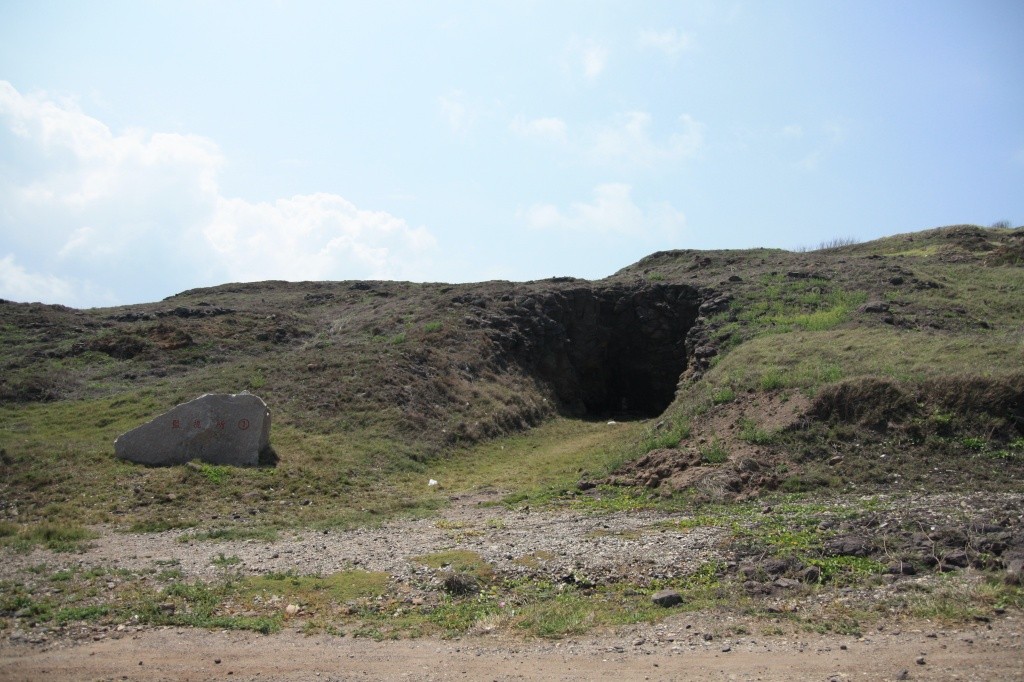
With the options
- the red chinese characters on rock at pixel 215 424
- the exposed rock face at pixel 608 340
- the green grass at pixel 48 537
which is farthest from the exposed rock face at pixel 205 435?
the exposed rock face at pixel 608 340

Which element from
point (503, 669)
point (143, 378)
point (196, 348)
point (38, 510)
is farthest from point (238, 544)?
point (196, 348)

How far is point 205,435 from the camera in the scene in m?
19.6

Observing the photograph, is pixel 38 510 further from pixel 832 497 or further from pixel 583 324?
pixel 583 324

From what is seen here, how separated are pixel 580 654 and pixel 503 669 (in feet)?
2.97

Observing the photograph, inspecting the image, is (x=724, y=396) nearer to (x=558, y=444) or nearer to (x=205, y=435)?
(x=558, y=444)

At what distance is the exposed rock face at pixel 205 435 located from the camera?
1911 centimetres

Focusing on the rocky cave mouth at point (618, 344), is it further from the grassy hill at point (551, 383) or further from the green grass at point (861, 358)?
the green grass at point (861, 358)

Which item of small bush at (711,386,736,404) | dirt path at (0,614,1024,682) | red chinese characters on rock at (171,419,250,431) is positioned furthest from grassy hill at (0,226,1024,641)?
red chinese characters on rock at (171,419,250,431)

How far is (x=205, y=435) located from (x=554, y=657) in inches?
570

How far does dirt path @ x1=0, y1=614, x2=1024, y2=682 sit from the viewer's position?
7.24 meters

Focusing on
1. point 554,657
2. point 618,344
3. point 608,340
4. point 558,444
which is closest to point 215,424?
point 558,444

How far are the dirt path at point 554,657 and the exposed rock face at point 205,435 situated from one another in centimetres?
1091

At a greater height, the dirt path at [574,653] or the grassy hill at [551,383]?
the grassy hill at [551,383]

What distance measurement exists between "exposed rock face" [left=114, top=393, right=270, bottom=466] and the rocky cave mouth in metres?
14.3
